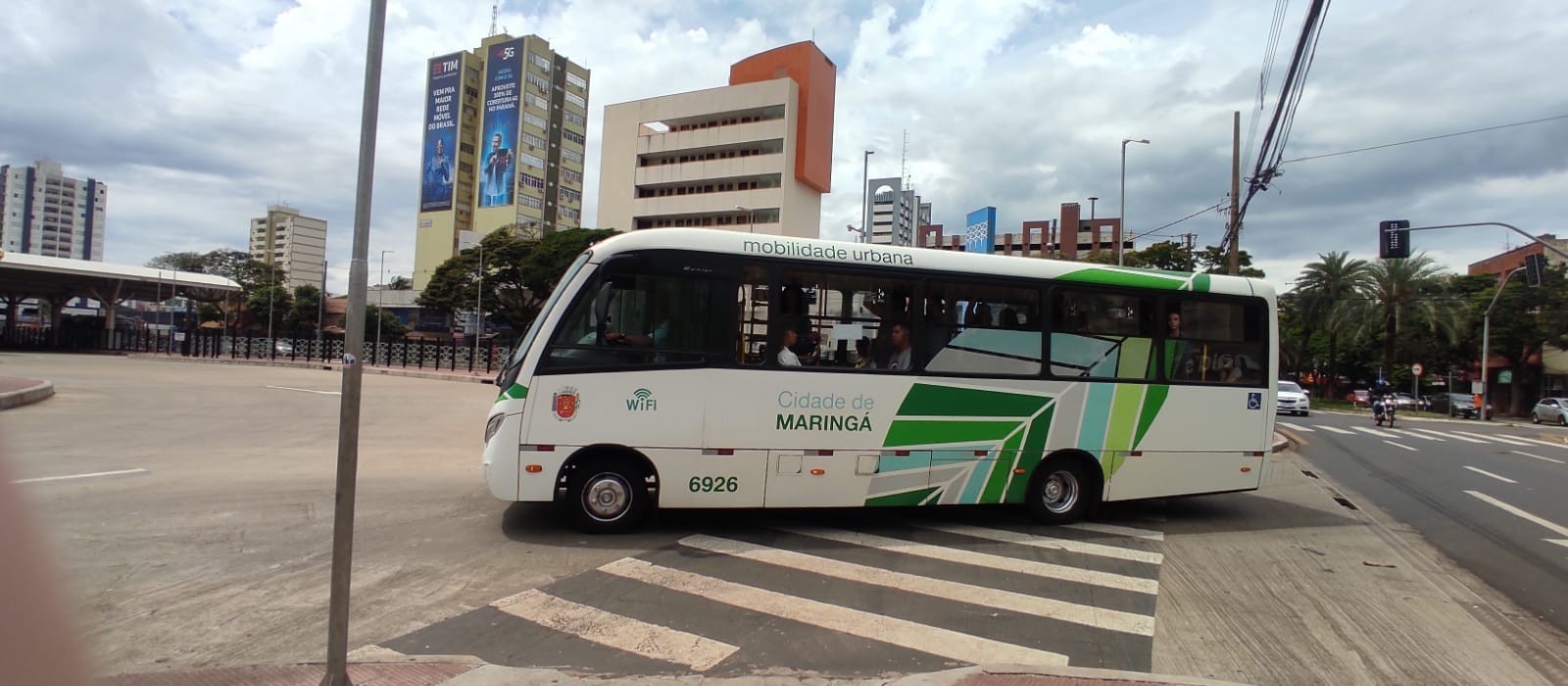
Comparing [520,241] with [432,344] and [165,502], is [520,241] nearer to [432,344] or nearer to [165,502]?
[432,344]

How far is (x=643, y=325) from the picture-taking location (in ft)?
23.8

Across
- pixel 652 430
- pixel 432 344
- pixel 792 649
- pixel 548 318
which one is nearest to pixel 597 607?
pixel 792 649

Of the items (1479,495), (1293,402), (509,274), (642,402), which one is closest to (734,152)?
(509,274)

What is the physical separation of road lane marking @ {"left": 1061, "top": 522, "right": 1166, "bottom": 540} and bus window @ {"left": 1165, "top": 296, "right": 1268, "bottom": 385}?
5.56ft

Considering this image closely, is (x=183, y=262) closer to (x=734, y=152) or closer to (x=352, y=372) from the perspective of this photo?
(x=734, y=152)

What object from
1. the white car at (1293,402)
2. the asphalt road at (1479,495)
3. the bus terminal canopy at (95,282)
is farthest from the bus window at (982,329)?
the bus terminal canopy at (95,282)

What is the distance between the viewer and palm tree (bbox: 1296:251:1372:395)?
151 feet

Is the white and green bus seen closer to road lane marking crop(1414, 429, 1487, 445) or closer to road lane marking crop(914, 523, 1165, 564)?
road lane marking crop(914, 523, 1165, 564)

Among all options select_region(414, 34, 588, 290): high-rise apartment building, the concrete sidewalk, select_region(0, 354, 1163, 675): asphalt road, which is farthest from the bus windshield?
select_region(414, 34, 588, 290): high-rise apartment building

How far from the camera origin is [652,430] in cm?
721

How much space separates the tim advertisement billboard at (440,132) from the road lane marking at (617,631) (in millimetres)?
103983

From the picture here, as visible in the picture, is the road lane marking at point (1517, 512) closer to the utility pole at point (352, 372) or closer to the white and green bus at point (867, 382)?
the white and green bus at point (867, 382)

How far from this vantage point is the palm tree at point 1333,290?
4588cm

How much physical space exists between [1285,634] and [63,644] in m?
6.25
